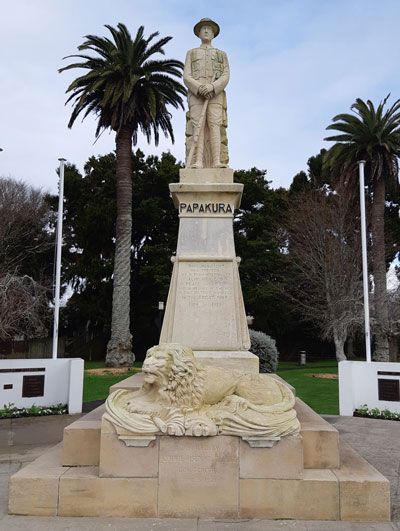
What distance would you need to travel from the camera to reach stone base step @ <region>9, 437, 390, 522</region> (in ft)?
13.1

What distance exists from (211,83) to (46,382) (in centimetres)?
770

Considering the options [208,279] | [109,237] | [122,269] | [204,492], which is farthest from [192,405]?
[109,237]

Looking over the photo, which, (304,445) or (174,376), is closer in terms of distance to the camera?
(174,376)

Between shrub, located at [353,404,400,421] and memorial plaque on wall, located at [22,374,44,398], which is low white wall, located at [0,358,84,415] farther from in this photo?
shrub, located at [353,404,400,421]

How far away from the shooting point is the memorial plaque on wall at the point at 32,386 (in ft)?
34.9

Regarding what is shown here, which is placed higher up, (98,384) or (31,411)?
(31,411)

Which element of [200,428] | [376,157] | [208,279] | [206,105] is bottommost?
[200,428]

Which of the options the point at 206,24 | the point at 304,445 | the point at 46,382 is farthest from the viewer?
the point at 46,382

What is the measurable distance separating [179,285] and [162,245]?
870 inches

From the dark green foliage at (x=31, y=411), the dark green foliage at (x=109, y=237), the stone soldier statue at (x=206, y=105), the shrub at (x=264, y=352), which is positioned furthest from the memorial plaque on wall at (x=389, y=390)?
the dark green foliage at (x=109, y=237)

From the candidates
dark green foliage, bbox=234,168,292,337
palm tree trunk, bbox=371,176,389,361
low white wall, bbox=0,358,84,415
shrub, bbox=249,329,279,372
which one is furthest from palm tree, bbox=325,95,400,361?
low white wall, bbox=0,358,84,415

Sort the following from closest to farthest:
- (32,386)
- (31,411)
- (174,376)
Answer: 1. (174,376)
2. (31,411)
3. (32,386)

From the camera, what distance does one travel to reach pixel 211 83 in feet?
22.8

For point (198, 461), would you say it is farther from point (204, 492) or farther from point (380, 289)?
point (380, 289)
